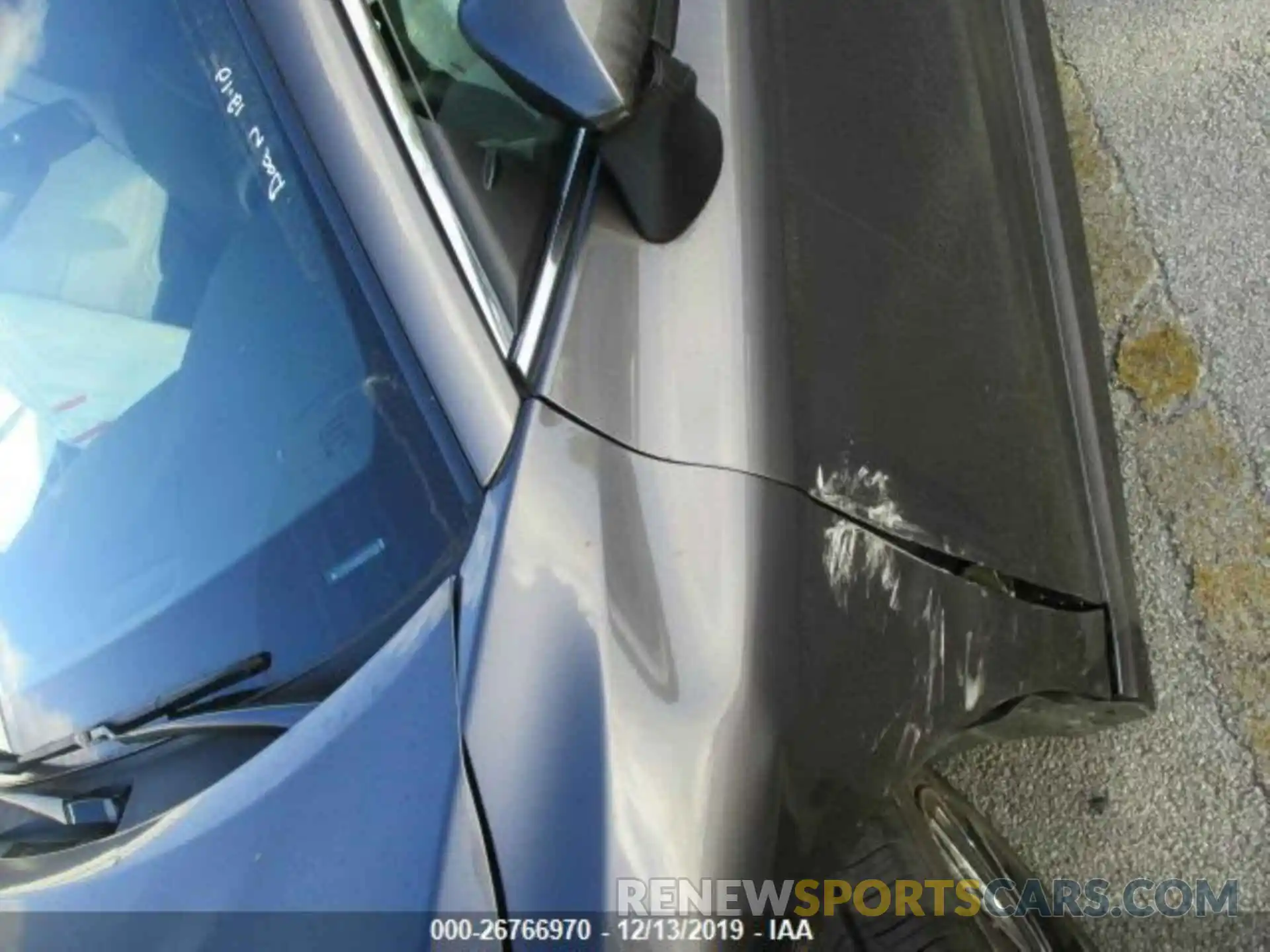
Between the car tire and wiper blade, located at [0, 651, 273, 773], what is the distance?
771 mm

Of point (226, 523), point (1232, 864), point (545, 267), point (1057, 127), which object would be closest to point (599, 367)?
point (545, 267)

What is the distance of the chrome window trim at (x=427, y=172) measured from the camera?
1297 mm

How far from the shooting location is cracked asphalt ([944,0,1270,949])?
193 cm

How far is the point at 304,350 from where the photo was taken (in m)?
1.44

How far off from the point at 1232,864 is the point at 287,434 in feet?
5.19

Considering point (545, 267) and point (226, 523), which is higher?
point (545, 267)

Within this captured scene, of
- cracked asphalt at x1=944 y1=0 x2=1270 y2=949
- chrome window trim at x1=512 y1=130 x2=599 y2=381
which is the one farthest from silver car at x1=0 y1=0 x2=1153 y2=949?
cracked asphalt at x1=944 y1=0 x2=1270 y2=949

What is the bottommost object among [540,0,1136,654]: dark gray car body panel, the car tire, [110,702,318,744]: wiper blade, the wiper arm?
the car tire

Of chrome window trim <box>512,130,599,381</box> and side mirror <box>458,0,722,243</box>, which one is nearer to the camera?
side mirror <box>458,0,722,243</box>

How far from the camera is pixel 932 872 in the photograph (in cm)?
162

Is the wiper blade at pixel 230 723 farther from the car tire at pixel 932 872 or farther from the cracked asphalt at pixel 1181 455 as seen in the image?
the cracked asphalt at pixel 1181 455

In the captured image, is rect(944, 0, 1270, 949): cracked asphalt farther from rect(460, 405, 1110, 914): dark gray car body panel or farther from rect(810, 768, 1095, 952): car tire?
rect(460, 405, 1110, 914): dark gray car body panel

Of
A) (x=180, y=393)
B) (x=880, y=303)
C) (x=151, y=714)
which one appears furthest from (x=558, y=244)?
(x=151, y=714)

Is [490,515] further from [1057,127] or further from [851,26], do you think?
[1057,127]
